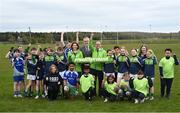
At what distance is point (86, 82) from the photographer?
45.2ft

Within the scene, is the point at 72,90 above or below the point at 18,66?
below

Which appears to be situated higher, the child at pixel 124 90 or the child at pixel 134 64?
the child at pixel 134 64

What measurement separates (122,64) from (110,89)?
3.29ft

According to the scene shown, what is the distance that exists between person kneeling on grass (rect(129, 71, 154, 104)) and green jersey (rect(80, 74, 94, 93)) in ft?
4.28

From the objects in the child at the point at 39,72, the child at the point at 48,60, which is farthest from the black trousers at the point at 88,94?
the child at the point at 39,72

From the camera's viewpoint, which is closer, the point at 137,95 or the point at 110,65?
the point at 137,95

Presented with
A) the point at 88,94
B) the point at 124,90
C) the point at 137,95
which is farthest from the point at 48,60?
the point at 137,95

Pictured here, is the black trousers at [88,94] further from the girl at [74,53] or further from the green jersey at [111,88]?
the girl at [74,53]

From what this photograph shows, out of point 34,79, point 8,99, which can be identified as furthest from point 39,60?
point 8,99

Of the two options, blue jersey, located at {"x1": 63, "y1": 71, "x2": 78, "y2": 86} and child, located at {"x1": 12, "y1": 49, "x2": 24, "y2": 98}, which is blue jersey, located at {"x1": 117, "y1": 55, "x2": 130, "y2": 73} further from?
child, located at {"x1": 12, "y1": 49, "x2": 24, "y2": 98}

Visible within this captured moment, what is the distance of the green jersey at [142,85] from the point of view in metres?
13.4

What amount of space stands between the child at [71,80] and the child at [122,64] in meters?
1.47

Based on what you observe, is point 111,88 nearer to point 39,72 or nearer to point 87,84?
point 87,84

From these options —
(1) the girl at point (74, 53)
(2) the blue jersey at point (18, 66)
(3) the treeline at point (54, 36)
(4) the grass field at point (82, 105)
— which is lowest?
(4) the grass field at point (82, 105)
